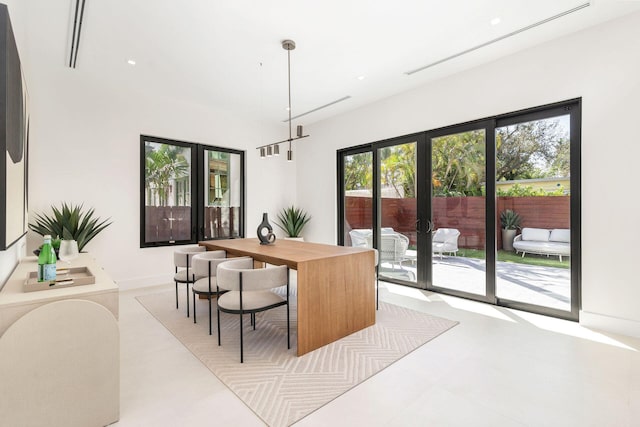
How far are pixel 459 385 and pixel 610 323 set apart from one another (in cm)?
207

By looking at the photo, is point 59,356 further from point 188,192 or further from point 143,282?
point 188,192

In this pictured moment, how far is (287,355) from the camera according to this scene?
8.27 feet

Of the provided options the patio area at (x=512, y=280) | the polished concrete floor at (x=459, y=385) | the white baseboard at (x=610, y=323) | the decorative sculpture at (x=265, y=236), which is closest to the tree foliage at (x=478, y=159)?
the patio area at (x=512, y=280)

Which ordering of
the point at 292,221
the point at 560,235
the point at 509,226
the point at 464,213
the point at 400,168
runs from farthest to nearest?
the point at 292,221, the point at 400,168, the point at 464,213, the point at 509,226, the point at 560,235

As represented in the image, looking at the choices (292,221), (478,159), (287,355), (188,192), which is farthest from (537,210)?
(188,192)

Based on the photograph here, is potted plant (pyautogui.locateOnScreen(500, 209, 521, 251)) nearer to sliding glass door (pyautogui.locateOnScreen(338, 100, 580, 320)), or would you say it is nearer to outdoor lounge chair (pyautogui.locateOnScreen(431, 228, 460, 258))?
sliding glass door (pyautogui.locateOnScreen(338, 100, 580, 320))

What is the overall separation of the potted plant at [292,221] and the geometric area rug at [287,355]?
8.75 feet

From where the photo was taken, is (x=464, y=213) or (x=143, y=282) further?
(x=143, y=282)

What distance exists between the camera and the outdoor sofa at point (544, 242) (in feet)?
11.0

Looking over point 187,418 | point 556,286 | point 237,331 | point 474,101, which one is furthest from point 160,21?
point 556,286

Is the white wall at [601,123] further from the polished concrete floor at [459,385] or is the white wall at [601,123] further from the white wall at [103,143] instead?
the white wall at [103,143]

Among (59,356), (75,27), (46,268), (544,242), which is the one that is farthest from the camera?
(544,242)

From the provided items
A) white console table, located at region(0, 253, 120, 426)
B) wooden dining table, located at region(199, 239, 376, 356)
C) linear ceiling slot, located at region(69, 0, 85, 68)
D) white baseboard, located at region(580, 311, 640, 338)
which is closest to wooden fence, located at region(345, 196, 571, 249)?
white baseboard, located at region(580, 311, 640, 338)

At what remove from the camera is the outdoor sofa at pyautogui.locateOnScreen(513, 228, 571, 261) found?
3.35 meters
